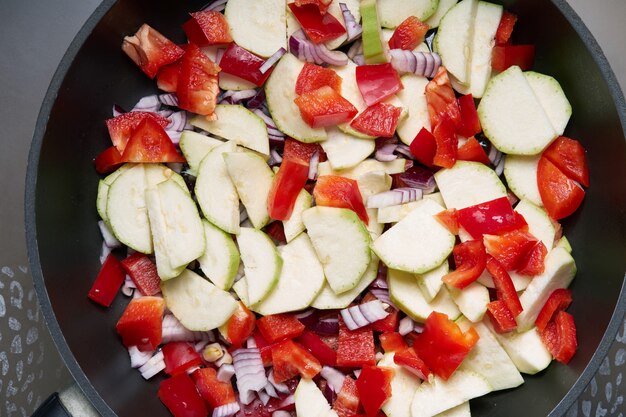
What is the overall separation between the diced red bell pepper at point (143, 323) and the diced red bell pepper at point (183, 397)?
0.39 feet

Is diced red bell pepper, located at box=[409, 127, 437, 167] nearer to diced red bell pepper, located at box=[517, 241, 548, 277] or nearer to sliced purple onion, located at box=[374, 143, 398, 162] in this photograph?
sliced purple onion, located at box=[374, 143, 398, 162]

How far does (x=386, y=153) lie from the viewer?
190cm

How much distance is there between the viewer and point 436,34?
191 centimetres

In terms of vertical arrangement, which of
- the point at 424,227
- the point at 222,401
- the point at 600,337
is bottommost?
the point at 222,401

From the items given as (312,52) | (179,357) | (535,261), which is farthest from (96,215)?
(535,261)

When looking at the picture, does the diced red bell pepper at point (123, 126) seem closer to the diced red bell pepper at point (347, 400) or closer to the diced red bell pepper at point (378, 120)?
the diced red bell pepper at point (378, 120)

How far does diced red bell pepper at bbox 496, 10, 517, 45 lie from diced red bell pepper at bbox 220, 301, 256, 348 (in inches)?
43.1

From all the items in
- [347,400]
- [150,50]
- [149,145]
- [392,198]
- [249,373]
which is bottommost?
[347,400]

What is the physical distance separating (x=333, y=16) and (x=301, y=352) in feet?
3.27

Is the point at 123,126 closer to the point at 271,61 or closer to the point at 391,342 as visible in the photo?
the point at 271,61

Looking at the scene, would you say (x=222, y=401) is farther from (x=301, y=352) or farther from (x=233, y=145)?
(x=233, y=145)

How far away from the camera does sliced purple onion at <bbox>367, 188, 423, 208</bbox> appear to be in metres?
1.83

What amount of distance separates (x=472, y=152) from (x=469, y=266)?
344mm

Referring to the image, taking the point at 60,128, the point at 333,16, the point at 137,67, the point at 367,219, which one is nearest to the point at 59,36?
the point at 137,67
